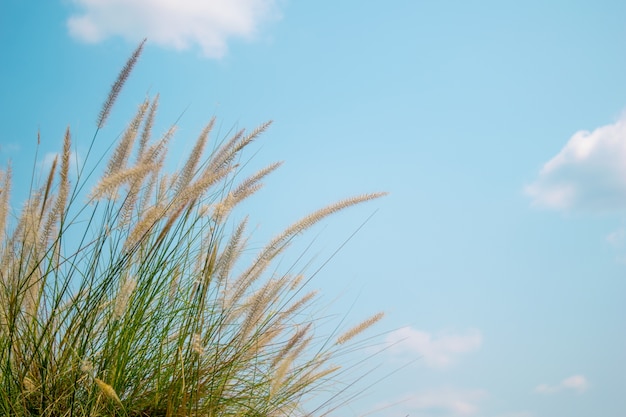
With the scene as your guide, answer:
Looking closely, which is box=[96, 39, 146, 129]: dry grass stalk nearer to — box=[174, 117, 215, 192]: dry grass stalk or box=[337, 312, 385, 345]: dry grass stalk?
box=[174, 117, 215, 192]: dry grass stalk

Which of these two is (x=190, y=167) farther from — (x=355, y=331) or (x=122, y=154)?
(x=355, y=331)

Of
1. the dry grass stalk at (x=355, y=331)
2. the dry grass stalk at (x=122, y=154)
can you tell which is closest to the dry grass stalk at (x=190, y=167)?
the dry grass stalk at (x=122, y=154)

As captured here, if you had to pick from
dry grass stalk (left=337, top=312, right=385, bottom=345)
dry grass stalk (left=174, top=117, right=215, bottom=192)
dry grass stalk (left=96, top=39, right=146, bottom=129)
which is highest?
dry grass stalk (left=96, top=39, right=146, bottom=129)

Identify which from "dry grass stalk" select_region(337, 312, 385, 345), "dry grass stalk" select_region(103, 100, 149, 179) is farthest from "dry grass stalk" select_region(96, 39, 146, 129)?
"dry grass stalk" select_region(337, 312, 385, 345)

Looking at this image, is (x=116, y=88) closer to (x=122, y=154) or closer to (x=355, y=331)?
(x=122, y=154)

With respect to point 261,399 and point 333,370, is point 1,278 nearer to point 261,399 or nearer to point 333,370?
point 261,399

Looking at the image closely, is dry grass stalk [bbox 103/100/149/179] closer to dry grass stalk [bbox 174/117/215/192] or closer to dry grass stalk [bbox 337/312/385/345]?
dry grass stalk [bbox 174/117/215/192]

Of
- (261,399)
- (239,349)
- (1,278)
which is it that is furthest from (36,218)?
(261,399)

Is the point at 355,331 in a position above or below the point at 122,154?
below

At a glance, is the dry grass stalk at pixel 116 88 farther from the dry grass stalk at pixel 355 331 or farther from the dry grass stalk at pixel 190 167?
the dry grass stalk at pixel 355 331

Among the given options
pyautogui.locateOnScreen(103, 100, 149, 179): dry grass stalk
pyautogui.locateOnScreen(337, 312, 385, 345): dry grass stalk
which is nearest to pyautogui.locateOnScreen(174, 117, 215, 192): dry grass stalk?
pyautogui.locateOnScreen(103, 100, 149, 179): dry grass stalk

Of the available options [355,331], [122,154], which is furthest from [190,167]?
[355,331]

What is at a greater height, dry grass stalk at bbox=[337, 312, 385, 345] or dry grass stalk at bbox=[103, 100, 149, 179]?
dry grass stalk at bbox=[103, 100, 149, 179]

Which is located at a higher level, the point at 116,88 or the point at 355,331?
the point at 116,88
